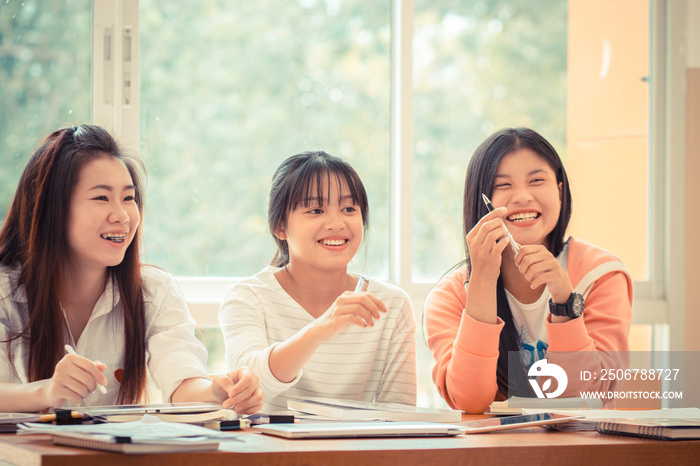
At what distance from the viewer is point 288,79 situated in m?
2.52

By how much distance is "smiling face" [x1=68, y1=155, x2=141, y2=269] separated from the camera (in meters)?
1.49

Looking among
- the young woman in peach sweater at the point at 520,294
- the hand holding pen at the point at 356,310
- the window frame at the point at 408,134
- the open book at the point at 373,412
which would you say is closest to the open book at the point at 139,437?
the open book at the point at 373,412

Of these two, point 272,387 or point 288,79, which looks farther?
point 288,79

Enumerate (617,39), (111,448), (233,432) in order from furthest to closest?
1. (617,39)
2. (233,432)
3. (111,448)

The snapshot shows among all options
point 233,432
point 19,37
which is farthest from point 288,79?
point 233,432

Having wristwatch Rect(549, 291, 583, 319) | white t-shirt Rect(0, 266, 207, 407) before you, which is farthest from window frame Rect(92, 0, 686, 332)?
wristwatch Rect(549, 291, 583, 319)

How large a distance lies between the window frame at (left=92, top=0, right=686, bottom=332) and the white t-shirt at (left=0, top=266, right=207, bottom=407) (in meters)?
0.72

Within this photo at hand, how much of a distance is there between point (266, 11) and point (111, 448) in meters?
2.03

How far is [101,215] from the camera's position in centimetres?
150

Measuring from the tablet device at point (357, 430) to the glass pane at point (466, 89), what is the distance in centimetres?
165

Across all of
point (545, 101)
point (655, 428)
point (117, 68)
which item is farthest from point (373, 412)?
point (545, 101)

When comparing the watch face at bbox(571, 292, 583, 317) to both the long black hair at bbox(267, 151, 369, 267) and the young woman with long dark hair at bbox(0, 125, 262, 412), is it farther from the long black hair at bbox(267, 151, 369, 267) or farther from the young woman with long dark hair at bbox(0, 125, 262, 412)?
the young woman with long dark hair at bbox(0, 125, 262, 412)

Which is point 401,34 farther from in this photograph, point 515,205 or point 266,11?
point 515,205

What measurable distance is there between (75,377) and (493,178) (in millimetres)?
1034
